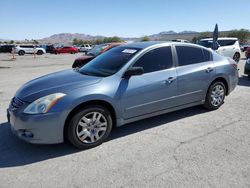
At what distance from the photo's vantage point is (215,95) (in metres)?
5.41

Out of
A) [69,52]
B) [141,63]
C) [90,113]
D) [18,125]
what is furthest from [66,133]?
[69,52]

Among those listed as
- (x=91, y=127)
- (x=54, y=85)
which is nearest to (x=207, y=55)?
(x=91, y=127)

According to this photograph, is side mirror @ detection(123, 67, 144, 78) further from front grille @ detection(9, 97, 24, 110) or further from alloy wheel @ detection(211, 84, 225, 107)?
alloy wheel @ detection(211, 84, 225, 107)

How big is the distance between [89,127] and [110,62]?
1371 millimetres

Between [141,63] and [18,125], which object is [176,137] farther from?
[18,125]

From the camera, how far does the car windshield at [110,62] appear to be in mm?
4203

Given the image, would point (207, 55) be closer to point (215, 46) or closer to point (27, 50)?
point (215, 46)

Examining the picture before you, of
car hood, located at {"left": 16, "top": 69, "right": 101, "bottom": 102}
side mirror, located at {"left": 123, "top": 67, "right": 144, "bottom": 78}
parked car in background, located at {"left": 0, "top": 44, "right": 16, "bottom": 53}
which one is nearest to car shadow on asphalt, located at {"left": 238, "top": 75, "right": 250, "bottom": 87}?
side mirror, located at {"left": 123, "top": 67, "right": 144, "bottom": 78}

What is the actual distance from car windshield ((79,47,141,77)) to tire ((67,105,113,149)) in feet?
2.35

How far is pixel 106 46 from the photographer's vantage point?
11500 mm

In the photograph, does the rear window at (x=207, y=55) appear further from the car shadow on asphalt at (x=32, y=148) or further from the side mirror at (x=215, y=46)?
the side mirror at (x=215, y=46)

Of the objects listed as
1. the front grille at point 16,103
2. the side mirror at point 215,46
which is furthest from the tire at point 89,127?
the side mirror at point 215,46

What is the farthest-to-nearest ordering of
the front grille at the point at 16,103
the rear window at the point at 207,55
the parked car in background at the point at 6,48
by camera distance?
the parked car in background at the point at 6,48, the rear window at the point at 207,55, the front grille at the point at 16,103

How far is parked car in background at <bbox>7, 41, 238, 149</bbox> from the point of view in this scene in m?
3.47
